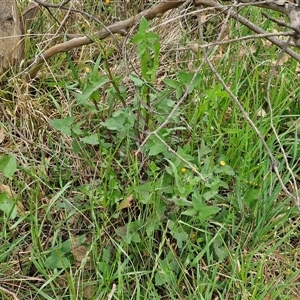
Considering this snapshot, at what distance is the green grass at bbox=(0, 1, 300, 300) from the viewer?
61.7 inches

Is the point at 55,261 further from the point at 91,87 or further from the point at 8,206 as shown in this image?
the point at 91,87

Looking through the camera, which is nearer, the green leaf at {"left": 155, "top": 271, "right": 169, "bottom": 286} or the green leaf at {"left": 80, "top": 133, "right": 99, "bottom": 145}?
the green leaf at {"left": 155, "top": 271, "right": 169, "bottom": 286}

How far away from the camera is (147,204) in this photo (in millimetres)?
1616

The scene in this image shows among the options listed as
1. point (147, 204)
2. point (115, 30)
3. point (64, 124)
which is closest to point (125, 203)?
point (147, 204)

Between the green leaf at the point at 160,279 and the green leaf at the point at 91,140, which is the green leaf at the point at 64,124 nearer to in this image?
the green leaf at the point at 91,140

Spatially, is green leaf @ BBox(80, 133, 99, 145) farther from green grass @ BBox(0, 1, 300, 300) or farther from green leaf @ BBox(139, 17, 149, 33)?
green leaf @ BBox(139, 17, 149, 33)

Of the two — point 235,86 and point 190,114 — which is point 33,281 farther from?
point 235,86

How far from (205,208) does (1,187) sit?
70 cm

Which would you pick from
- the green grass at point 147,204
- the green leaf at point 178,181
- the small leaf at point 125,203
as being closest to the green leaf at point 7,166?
the green grass at point 147,204

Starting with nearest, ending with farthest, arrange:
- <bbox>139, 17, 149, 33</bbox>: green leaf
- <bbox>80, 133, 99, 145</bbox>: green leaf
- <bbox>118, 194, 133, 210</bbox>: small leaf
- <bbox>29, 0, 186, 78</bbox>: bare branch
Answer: <bbox>139, 17, 149, 33</bbox>: green leaf → <bbox>118, 194, 133, 210</bbox>: small leaf → <bbox>80, 133, 99, 145</bbox>: green leaf → <bbox>29, 0, 186, 78</bbox>: bare branch

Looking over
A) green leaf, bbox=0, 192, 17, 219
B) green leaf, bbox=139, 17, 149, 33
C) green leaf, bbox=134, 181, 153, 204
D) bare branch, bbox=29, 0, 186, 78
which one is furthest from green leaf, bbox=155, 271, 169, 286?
bare branch, bbox=29, 0, 186, 78

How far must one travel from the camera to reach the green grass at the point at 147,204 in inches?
61.7

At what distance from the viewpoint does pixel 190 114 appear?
1938 millimetres

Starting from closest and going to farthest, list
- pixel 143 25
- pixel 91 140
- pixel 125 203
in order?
1. pixel 143 25
2. pixel 125 203
3. pixel 91 140
